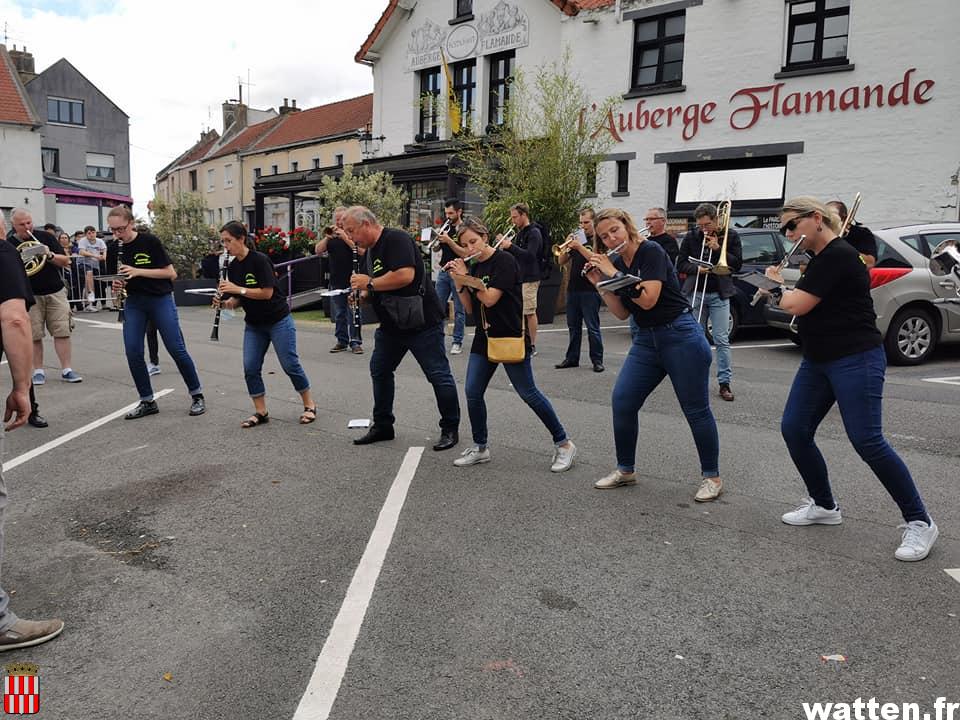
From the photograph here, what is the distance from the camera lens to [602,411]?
7.61m

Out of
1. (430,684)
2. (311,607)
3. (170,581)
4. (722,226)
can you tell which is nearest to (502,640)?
(430,684)

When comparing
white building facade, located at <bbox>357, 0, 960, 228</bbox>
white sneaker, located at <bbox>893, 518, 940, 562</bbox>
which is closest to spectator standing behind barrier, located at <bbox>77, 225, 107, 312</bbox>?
white building facade, located at <bbox>357, 0, 960, 228</bbox>

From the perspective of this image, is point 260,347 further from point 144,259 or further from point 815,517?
point 815,517

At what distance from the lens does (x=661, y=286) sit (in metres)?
4.76

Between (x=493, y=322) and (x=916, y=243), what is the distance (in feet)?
22.6

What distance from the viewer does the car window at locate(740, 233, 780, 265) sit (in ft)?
38.1

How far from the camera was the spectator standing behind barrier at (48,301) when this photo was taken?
8648 millimetres

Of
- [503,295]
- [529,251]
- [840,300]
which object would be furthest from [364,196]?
[840,300]

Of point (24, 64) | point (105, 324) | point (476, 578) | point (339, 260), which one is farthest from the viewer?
point (24, 64)

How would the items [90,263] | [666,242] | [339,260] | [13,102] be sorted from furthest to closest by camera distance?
[13,102], [90,263], [339,260], [666,242]

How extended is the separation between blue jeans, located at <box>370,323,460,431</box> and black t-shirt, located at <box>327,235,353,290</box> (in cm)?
523

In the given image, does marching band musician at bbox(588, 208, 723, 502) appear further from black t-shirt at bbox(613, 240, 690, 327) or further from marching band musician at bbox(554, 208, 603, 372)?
marching band musician at bbox(554, 208, 603, 372)

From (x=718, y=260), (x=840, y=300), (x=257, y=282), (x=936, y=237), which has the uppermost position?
(x=936, y=237)

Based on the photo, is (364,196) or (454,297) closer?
(454,297)
